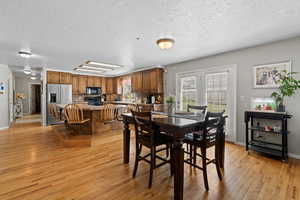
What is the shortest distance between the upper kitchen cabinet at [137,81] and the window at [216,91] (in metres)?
2.84

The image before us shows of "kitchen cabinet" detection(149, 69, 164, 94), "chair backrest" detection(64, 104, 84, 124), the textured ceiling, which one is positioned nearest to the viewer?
the textured ceiling

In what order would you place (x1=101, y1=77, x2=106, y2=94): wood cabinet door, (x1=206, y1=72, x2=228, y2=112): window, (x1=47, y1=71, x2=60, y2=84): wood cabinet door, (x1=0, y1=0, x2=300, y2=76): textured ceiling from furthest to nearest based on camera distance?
(x1=101, y1=77, x2=106, y2=94): wood cabinet door → (x1=47, y1=71, x2=60, y2=84): wood cabinet door → (x1=206, y1=72, x2=228, y2=112): window → (x1=0, y1=0, x2=300, y2=76): textured ceiling

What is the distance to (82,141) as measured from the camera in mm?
3576

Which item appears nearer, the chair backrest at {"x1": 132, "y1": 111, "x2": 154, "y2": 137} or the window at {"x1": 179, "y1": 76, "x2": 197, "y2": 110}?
the chair backrest at {"x1": 132, "y1": 111, "x2": 154, "y2": 137}

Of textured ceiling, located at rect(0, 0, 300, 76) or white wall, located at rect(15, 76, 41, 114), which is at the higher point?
textured ceiling, located at rect(0, 0, 300, 76)

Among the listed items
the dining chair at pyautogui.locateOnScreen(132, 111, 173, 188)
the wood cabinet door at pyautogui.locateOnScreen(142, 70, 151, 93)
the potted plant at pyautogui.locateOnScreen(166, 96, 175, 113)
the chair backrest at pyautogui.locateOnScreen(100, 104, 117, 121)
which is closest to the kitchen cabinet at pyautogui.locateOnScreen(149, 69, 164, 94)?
the wood cabinet door at pyautogui.locateOnScreen(142, 70, 151, 93)

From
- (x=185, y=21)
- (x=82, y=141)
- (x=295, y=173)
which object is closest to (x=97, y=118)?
(x=82, y=141)

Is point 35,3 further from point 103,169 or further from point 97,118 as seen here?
point 97,118

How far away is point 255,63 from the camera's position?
11.1ft

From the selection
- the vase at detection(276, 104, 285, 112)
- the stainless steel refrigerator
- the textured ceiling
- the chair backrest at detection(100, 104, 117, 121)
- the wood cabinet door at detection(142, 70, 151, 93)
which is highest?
the textured ceiling

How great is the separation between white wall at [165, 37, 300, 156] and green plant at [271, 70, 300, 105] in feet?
0.52

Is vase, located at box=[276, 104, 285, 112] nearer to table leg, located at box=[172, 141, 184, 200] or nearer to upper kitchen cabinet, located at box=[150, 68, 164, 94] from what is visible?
table leg, located at box=[172, 141, 184, 200]

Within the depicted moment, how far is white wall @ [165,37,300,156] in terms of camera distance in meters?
2.88

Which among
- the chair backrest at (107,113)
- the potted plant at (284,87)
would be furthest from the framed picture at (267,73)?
the chair backrest at (107,113)
